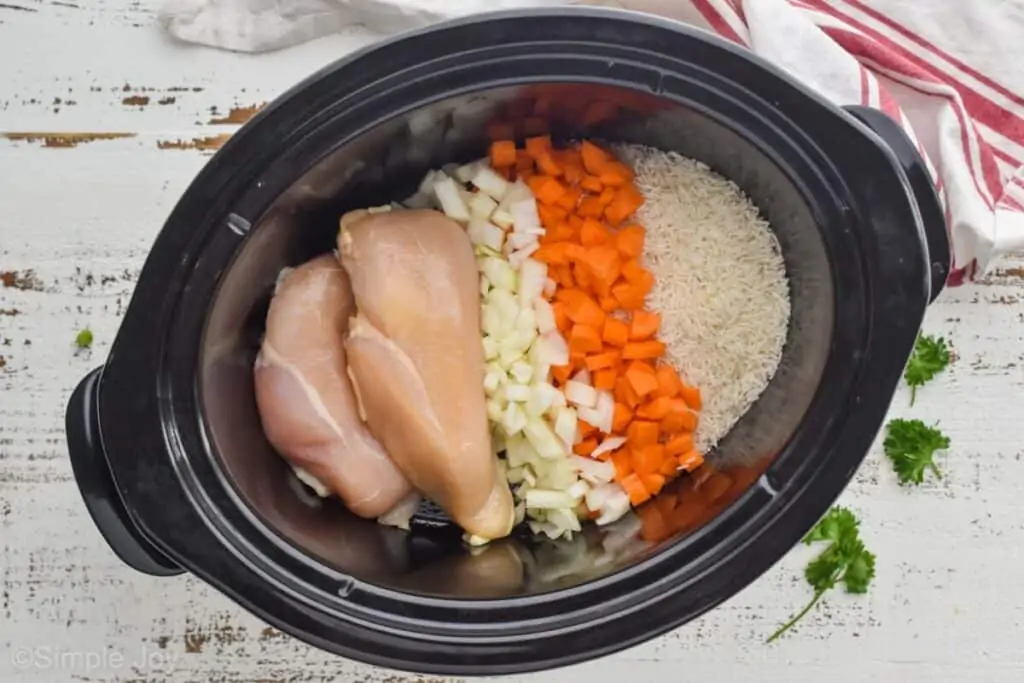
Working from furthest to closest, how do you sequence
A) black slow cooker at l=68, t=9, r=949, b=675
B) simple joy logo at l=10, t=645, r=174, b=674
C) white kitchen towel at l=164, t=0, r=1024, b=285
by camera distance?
simple joy logo at l=10, t=645, r=174, b=674, white kitchen towel at l=164, t=0, r=1024, b=285, black slow cooker at l=68, t=9, r=949, b=675

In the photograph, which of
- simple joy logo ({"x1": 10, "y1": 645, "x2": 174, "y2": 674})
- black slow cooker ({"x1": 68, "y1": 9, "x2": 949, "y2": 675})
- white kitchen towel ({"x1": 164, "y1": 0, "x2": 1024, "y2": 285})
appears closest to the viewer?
black slow cooker ({"x1": 68, "y1": 9, "x2": 949, "y2": 675})

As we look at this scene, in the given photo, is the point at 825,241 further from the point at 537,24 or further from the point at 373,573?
the point at 373,573

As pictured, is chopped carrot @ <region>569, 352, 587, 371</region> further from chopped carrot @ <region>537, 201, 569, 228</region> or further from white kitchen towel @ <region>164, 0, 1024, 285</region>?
white kitchen towel @ <region>164, 0, 1024, 285</region>

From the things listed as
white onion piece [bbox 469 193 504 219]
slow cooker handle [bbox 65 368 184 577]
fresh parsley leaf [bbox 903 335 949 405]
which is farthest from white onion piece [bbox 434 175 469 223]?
fresh parsley leaf [bbox 903 335 949 405]

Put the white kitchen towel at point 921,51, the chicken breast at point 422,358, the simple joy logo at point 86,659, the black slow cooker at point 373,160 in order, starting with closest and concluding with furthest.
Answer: the black slow cooker at point 373,160 < the chicken breast at point 422,358 < the white kitchen towel at point 921,51 < the simple joy logo at point 86,659

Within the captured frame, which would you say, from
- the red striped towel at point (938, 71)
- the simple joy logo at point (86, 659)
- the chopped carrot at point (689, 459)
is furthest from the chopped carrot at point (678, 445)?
the simple joy logo at point (86, 659)

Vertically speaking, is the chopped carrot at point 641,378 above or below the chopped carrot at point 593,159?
below

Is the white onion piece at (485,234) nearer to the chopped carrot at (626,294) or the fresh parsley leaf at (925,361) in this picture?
the chopped carrot at (626,294)
